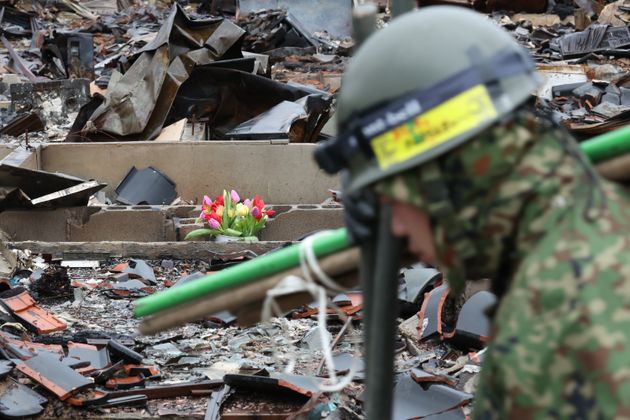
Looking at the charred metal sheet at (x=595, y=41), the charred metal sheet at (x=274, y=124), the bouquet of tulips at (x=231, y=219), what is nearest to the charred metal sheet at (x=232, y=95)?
the charred metal sheet at (x=274, y=124)

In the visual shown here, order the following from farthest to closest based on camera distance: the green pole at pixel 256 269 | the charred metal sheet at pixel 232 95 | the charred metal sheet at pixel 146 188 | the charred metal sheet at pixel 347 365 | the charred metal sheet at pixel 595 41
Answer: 1. the charred metal sheet at pixel 595 41
2. the charred metal sheet at pixel 232 95
3. the charred metal sheet at pixel 146 188
4. the charred metal sheet at pixel 347 365
5. the green pole at pixel 256 269

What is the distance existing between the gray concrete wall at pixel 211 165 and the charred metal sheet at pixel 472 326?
4842 millimetres

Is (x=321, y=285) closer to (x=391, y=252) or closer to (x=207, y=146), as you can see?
(x=391, y=252)

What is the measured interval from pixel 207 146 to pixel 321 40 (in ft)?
45.5

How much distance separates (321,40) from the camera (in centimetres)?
2447

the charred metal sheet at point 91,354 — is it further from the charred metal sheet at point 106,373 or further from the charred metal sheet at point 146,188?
the charred metal sheet at point 146,188

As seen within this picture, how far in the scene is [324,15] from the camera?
2658 cm

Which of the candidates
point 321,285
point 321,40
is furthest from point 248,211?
point 321,40

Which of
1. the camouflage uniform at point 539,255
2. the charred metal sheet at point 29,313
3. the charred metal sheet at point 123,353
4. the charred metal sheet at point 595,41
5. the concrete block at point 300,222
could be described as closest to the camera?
the camouflage uniform at point 539,255

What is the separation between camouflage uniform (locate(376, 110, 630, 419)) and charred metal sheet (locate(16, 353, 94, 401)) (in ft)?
13.4

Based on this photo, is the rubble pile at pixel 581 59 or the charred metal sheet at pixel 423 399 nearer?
the charred metal sheet at pixel 423 399

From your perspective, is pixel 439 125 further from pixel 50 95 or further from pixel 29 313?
pixel 50 95

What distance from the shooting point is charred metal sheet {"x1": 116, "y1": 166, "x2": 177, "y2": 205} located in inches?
421

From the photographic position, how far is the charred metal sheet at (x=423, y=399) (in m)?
5.16
